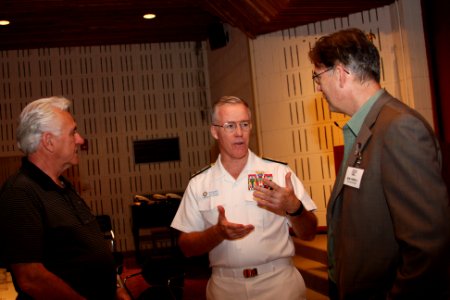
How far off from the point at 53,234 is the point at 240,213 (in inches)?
38.0

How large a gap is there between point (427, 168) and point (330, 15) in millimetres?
5545

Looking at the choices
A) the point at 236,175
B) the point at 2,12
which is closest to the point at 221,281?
the point at 236,175

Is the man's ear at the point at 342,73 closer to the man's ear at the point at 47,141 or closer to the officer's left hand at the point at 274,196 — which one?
the officer's left hand at the point at 274,196

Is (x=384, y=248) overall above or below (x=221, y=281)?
above

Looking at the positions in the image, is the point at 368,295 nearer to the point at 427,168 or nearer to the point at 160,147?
the point at 427,168

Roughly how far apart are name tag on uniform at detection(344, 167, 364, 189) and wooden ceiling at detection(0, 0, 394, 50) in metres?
4.51

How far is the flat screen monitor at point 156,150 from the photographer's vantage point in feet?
32.4

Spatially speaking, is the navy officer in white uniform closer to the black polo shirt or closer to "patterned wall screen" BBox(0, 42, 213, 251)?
the black polo shirt

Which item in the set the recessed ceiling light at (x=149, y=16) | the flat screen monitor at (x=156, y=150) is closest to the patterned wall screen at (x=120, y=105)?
the flat screen monitor at (x=156, y=150)

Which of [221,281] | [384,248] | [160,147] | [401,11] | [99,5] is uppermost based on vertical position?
[99,5]

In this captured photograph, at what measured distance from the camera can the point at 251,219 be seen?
2.52m

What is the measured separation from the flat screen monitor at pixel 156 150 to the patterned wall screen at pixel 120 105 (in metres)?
0.10

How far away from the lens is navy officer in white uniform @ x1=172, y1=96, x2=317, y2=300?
2.43m

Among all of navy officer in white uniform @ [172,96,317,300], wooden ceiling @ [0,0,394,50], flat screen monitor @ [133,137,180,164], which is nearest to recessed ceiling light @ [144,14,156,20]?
wooden ceiling @ [0,0,394,50]
